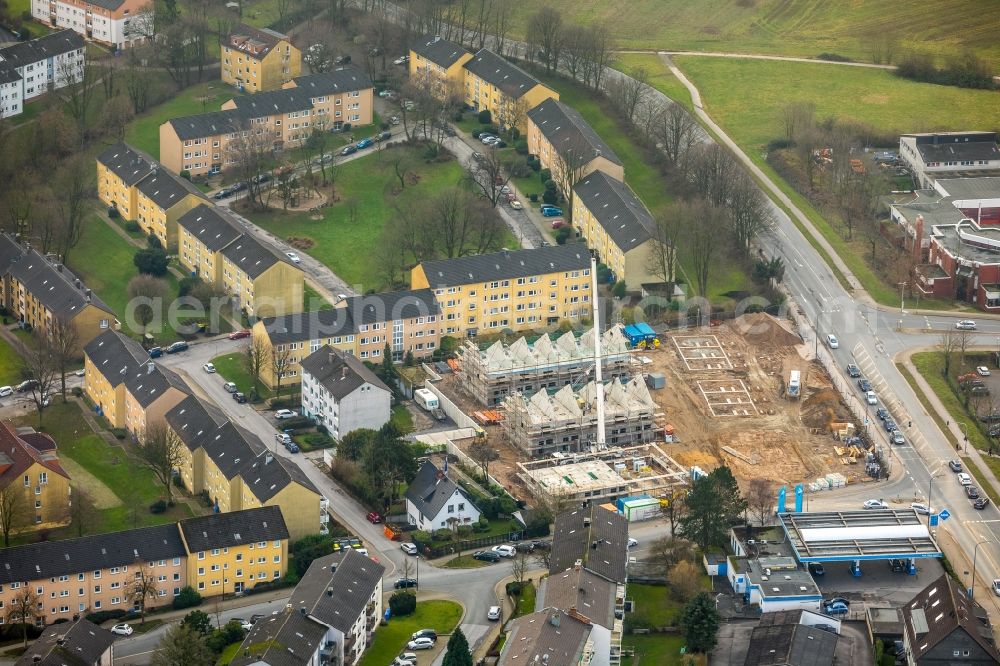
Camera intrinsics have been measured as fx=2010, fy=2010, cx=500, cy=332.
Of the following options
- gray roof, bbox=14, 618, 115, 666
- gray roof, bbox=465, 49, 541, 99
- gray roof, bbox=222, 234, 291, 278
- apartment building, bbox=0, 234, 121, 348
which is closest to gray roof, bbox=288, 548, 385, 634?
gray roof, bbox=14, 618, 115, 666

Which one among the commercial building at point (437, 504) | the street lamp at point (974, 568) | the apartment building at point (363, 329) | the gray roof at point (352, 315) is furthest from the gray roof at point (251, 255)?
the street lamp at point (974, 568)

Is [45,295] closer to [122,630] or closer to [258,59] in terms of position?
[122,630]

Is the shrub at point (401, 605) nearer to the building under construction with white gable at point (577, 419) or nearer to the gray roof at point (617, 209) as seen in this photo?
the building under construction with white gable at point (577, 419)

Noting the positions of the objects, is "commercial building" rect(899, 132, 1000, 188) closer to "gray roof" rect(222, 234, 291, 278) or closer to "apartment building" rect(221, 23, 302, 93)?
"apartment building" rect(221, 23, 302, 93)

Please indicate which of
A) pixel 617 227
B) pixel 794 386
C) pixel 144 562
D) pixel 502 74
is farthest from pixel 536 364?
pixel 502 74

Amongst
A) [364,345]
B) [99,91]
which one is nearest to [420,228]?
[364,345]
